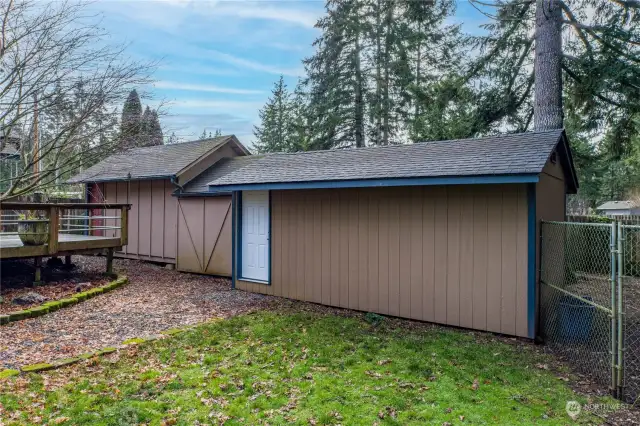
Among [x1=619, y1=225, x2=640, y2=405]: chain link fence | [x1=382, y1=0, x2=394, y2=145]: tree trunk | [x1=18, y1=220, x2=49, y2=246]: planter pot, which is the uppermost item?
[x1=382, y1=0, x2=394, y2=145]: tree trunk

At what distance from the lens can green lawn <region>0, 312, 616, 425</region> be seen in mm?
3100

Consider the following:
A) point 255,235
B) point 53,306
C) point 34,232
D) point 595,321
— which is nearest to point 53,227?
point 34,232

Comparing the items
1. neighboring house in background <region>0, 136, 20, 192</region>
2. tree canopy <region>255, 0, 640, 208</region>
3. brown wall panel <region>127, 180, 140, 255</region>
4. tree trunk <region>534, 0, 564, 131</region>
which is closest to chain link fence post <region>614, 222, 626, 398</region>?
tree canopy <region>255, 0, 640, 208</region>

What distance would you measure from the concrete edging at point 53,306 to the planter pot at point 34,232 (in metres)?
1.32

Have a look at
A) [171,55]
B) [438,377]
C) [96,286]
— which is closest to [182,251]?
[96,286]

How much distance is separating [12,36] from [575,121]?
12.8 meters

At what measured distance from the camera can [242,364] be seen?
13.7ft

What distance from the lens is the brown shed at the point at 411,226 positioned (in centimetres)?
529

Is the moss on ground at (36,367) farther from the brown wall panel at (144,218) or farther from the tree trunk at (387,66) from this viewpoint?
the tree trunk at (387,66)

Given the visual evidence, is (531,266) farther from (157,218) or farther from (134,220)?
(134,220)

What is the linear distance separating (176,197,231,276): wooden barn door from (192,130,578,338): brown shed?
134 cm

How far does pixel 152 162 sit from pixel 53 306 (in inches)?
260

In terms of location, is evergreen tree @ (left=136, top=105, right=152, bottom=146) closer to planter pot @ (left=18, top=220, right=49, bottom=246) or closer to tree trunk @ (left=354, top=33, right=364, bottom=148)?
planter pot @ (left=18, top=220, right=49, bottom=246)

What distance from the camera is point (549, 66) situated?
31.9ft
